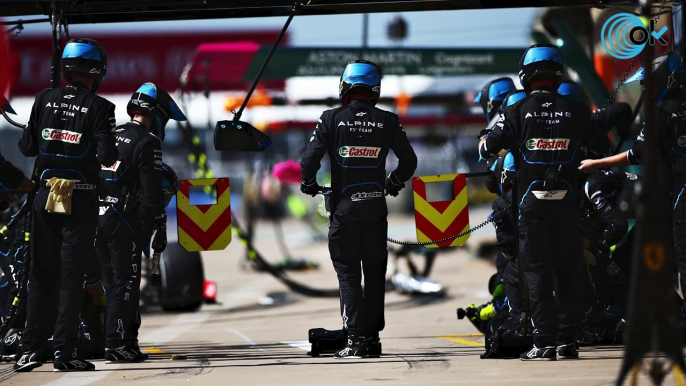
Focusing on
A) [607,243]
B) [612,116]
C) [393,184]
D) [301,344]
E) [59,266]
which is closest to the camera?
[59,266]

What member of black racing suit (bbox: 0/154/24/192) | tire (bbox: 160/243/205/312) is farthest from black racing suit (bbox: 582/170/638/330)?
tire (bbox: 160/243/205/312)

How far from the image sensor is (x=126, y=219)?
7.32m

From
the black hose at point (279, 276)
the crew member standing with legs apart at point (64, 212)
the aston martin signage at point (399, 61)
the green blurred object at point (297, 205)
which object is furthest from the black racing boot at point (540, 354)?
the green blurred object at point (297, 205)

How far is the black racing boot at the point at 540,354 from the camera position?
6613 mm

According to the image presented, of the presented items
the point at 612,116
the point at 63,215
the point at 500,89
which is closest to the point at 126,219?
the point at 63,215

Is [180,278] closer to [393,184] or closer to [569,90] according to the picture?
[393,184]

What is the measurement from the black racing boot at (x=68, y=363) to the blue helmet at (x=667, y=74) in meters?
4.81

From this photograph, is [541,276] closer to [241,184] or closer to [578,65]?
[578,65]

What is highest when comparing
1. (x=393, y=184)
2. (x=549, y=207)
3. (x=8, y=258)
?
(x=393, y=184)

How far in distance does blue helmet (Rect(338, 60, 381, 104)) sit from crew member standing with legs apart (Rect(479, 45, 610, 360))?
3.73 ft

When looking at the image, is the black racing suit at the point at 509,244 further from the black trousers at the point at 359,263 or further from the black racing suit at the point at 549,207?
the black trousers at the point at 359,263

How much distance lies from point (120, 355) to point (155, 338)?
8.10 feet

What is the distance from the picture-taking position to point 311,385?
5773mm

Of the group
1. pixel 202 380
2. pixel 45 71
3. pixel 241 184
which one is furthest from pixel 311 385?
pixel 241 184
